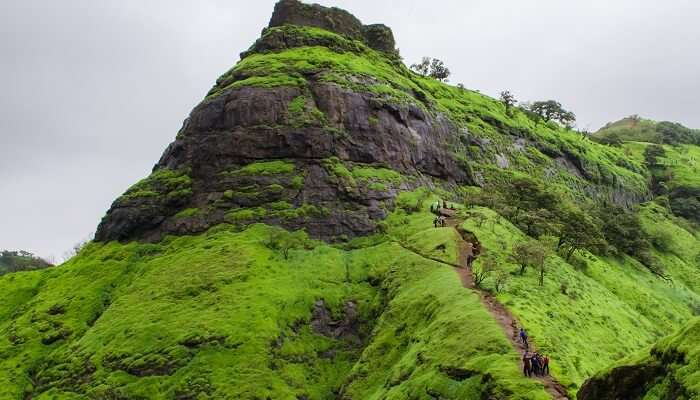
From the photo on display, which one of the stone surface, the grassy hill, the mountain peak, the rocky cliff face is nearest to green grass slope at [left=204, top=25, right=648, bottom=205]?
the grassy hill

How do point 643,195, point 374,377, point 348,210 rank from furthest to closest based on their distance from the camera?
point 643,195, point 348,210, point 374,377

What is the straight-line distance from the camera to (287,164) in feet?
317

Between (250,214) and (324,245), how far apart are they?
514 inches

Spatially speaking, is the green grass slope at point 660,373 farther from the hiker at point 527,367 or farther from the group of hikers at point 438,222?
the group of hikers at point 438,222

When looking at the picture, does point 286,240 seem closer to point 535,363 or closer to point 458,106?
point 535,363

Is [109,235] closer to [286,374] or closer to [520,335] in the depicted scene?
[286,374]

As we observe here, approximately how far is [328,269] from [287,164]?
Result: 23498mm

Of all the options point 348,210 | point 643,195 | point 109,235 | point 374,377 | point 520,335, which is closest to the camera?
point 520,335

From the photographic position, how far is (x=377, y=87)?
11331cm

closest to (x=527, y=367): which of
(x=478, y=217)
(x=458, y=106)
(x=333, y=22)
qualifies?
(x=478, y=217)

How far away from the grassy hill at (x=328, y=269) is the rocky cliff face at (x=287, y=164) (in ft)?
1.18

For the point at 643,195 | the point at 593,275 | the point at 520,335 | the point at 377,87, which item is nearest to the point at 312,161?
the point at 377,87

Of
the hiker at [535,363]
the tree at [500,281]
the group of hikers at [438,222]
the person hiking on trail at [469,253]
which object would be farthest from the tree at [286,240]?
the hiker at [535,363]

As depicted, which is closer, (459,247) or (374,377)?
(374,377)
